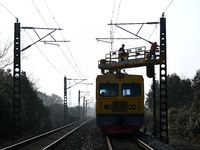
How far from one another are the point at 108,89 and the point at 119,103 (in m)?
1.05

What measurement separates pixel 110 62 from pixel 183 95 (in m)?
29.7

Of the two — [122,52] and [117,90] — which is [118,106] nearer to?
[117,90]

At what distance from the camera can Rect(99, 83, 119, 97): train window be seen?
17.2 m

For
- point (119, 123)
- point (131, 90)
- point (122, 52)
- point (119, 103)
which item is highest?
point (122, 52)

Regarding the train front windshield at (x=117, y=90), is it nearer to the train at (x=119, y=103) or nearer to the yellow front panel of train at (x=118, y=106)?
the train at (x=119, y=103)

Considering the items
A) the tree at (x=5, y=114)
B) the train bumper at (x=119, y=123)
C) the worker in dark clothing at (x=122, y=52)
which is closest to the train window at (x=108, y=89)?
the train bumper at (x=119, y=123)

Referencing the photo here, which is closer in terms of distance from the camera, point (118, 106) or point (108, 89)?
point (118, 106)

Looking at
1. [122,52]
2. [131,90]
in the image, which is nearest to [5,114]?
[122,52]

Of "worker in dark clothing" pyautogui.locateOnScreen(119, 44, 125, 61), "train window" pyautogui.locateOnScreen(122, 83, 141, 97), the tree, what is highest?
"worker in dark clothing" pyautogui.locateOnScreen(119, 44, 125, 61)

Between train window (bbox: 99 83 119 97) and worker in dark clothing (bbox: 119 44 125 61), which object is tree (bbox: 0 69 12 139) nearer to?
worker in dark clothing (bbox: 119 44 125 61)

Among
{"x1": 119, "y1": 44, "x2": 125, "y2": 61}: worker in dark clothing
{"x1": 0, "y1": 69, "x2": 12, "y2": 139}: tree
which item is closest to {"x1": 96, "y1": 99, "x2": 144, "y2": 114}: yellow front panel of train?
{"x1": 119, "y1": 44, "x2": 125, "y2": 61}: worker in dark clothing

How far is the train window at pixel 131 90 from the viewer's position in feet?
56.5

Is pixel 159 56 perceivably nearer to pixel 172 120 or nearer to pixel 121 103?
pixel 121 103

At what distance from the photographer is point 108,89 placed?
57.0 feet
